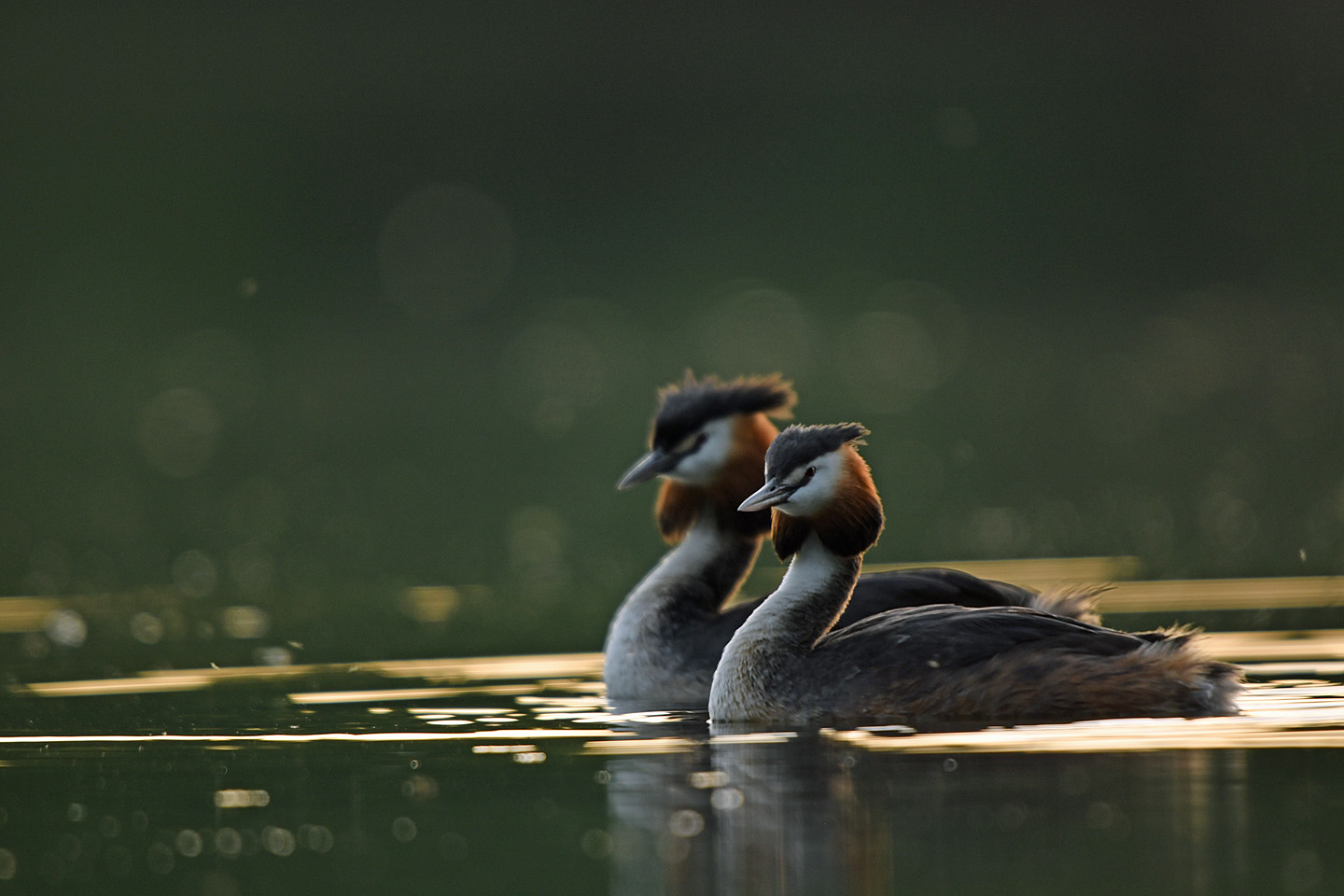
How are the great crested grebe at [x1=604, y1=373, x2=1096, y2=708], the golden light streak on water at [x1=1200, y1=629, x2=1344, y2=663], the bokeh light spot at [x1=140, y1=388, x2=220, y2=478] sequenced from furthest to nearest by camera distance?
the bokeh light spot at [x1=140, y1=388, x2=220, y2=478] < the golden light streak on water at [x1=1200, y1=629, x2=1344, y2=663] < the great crested grebe at [x1=604, y1=373, x2=1096, y2=708]

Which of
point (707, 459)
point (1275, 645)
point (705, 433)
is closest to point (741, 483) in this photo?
point (707, 459)

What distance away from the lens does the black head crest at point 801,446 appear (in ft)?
32.3

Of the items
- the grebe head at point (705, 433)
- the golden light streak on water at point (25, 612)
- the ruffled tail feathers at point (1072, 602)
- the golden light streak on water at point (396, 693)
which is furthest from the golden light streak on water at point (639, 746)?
the golden light streak on water at point (25, 612)

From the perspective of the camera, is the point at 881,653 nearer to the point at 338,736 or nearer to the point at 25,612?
the point at 338,736

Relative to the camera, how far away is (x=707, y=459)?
39.1ft

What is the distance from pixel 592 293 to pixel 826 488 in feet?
133

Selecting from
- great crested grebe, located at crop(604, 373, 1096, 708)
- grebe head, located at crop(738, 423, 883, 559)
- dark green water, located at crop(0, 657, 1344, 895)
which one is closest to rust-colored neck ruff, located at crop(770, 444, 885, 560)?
grebe head, located at crop(738, 423, 883, 559)

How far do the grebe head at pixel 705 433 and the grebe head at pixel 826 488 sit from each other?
1988mm

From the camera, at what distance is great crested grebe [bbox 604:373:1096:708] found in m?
10.8

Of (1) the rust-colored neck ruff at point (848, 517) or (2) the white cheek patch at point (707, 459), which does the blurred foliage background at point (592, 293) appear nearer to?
(2) the white cheek patch at point (707, 459)

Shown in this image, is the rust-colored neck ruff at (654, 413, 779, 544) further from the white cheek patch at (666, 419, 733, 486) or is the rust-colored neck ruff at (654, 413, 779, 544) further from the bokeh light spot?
the bokeh light spot

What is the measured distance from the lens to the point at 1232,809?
705 centimetres

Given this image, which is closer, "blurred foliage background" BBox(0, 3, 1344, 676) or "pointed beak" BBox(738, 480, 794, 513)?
"pointed beak" BBox(738, 480, 794, 513)

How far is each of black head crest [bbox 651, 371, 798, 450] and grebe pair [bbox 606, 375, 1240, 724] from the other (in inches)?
0.4
